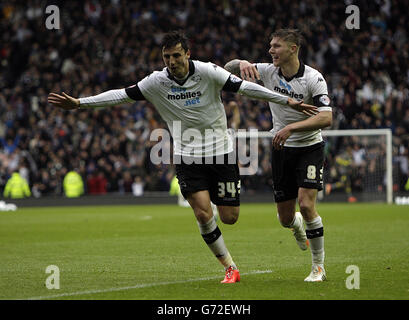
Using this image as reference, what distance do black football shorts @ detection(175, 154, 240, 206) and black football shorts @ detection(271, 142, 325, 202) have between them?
786 millimetres

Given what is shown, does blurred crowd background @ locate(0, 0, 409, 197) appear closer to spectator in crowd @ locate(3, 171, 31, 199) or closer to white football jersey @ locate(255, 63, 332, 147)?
spectator in crowd @ locate(3, 171, 31, 199)

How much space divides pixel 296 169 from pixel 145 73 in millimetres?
21905

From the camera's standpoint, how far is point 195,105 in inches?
327

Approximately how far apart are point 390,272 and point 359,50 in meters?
20.7

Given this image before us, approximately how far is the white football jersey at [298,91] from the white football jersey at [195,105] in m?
0.83

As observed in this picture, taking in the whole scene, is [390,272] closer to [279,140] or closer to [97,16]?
[279,140]

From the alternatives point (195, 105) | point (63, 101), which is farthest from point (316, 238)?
point (63, 101)

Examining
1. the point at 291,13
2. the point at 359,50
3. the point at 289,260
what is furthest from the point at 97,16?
the point at 289,260

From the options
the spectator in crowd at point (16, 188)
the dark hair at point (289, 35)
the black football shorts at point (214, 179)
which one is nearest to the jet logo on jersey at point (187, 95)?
the black football shorts at point (214, 179)

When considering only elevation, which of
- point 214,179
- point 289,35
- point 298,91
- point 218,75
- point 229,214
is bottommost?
point 229,214

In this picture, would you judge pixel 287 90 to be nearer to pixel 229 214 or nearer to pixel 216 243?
pixel 229 214

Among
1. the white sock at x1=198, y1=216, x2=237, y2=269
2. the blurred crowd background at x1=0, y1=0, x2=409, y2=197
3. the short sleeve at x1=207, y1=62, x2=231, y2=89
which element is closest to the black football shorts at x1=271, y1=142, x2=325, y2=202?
the white sock at x1=198, y1=216, x2=237, y2=269

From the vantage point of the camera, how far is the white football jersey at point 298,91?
28.1ft

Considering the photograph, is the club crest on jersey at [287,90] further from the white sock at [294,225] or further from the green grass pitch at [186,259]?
the green grass pitch at [186,259]
